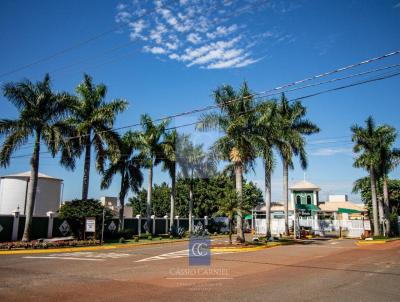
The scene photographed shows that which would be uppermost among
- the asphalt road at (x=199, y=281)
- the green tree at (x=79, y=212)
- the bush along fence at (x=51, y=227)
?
the green tree at (x=79, y=212)

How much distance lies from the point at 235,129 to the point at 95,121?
437 inches

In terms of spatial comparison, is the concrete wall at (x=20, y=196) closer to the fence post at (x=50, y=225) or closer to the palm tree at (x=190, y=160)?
the fence post at (x=50, y=225)

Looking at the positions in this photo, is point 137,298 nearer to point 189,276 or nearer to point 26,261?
point 189,276

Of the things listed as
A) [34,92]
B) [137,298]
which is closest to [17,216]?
[34,92]

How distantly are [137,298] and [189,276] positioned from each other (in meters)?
3.80

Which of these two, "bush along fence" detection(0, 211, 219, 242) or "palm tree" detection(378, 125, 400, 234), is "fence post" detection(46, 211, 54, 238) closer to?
"bush along fence" detection(0, 211, 219, 242)

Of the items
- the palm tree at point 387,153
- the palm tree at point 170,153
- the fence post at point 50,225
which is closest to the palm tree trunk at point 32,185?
the fence post at point 50,225

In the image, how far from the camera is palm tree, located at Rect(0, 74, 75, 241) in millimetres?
25109

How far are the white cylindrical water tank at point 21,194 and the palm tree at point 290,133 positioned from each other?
25.0 meters

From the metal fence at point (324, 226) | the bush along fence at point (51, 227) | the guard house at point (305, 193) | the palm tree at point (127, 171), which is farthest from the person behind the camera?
the guard house at point (305, 193)

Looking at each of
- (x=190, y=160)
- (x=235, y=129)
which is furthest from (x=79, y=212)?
(x=190, y=160)

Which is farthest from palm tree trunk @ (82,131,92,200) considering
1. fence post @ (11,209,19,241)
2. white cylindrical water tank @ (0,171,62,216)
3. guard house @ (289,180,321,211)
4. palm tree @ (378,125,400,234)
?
guard house @ (289,180,321,211)

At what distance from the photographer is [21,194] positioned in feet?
127

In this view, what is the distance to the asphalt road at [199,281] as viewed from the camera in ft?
30.2
